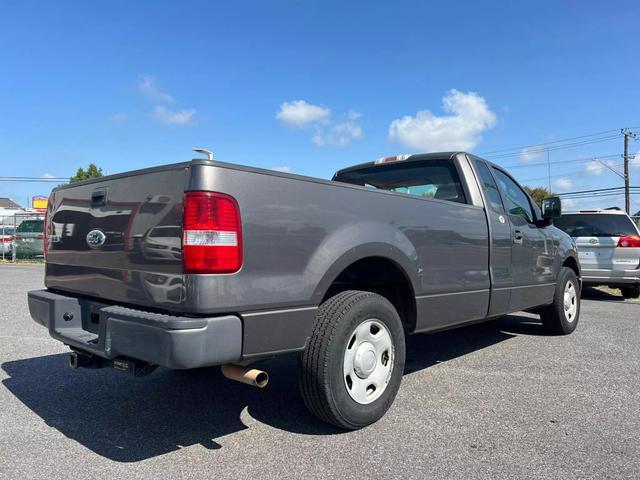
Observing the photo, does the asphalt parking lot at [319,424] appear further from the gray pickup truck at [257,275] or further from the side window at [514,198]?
the side window at [514,198]

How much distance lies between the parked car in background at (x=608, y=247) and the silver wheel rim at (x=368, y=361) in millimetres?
7524

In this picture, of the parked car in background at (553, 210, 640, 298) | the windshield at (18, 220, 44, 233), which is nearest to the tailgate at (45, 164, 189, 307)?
the parked car in background at (553, 210, 640, 298)

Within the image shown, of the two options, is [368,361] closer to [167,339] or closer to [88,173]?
[167,339]

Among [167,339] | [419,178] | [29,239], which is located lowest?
[167,339]

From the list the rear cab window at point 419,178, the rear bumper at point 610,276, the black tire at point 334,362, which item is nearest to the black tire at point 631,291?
the rear bumper at point 610,276

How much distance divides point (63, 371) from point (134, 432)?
173 centimetres

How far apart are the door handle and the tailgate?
3410mm

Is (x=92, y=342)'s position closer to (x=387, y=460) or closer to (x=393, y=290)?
(x=387, y=460)

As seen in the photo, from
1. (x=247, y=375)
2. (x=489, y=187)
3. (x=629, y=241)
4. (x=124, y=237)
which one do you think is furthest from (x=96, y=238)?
(x=629, y=241)

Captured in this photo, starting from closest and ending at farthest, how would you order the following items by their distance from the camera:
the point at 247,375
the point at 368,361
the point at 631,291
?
the point at 247,375, the point at 368,361, the point at 631,291

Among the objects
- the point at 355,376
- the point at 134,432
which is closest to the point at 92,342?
the point at 134,432

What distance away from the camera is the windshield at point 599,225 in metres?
9.51

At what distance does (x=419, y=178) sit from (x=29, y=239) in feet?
68.5

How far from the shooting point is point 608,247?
942 cm
